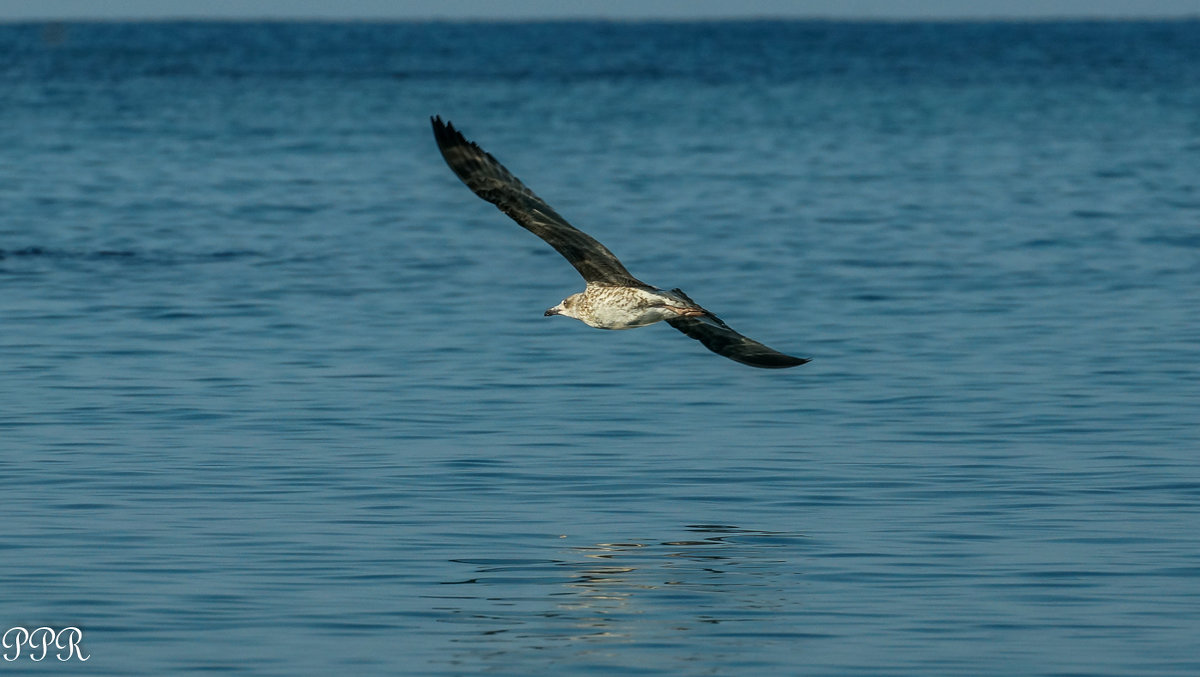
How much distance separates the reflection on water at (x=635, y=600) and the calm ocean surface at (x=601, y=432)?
0.10 feet

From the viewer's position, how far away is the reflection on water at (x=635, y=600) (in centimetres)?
1032

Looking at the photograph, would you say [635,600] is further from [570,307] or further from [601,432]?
[601,432]

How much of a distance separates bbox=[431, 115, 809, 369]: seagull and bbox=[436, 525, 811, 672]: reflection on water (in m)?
1.22

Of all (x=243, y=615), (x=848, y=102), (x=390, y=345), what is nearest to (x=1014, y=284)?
(x=390, y=345)

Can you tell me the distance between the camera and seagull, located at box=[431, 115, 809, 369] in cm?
1206

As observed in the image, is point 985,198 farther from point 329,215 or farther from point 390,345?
point 390,345

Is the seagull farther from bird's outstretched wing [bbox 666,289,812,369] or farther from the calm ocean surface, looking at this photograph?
the calm ocean surface

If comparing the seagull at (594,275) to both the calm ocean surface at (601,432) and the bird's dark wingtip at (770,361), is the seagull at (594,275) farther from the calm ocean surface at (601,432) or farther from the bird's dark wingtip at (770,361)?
the calm ocean surface at (601,432)

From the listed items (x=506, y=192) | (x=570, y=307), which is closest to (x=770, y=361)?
(x=570, y=307)

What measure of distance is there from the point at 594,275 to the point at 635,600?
2598 mm

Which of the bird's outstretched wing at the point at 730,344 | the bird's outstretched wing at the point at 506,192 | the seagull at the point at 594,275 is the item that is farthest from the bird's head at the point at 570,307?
the bird's outstretched wing at the point at 506,192

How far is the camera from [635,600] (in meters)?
11.1

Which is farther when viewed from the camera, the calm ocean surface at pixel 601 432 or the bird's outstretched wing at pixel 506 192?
the bird's outstretched wing at pixel 506 192

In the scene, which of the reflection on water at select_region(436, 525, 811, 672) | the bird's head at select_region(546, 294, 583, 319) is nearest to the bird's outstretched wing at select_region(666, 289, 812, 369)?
the bird's head at select_region(546, 294, 583, 319)
